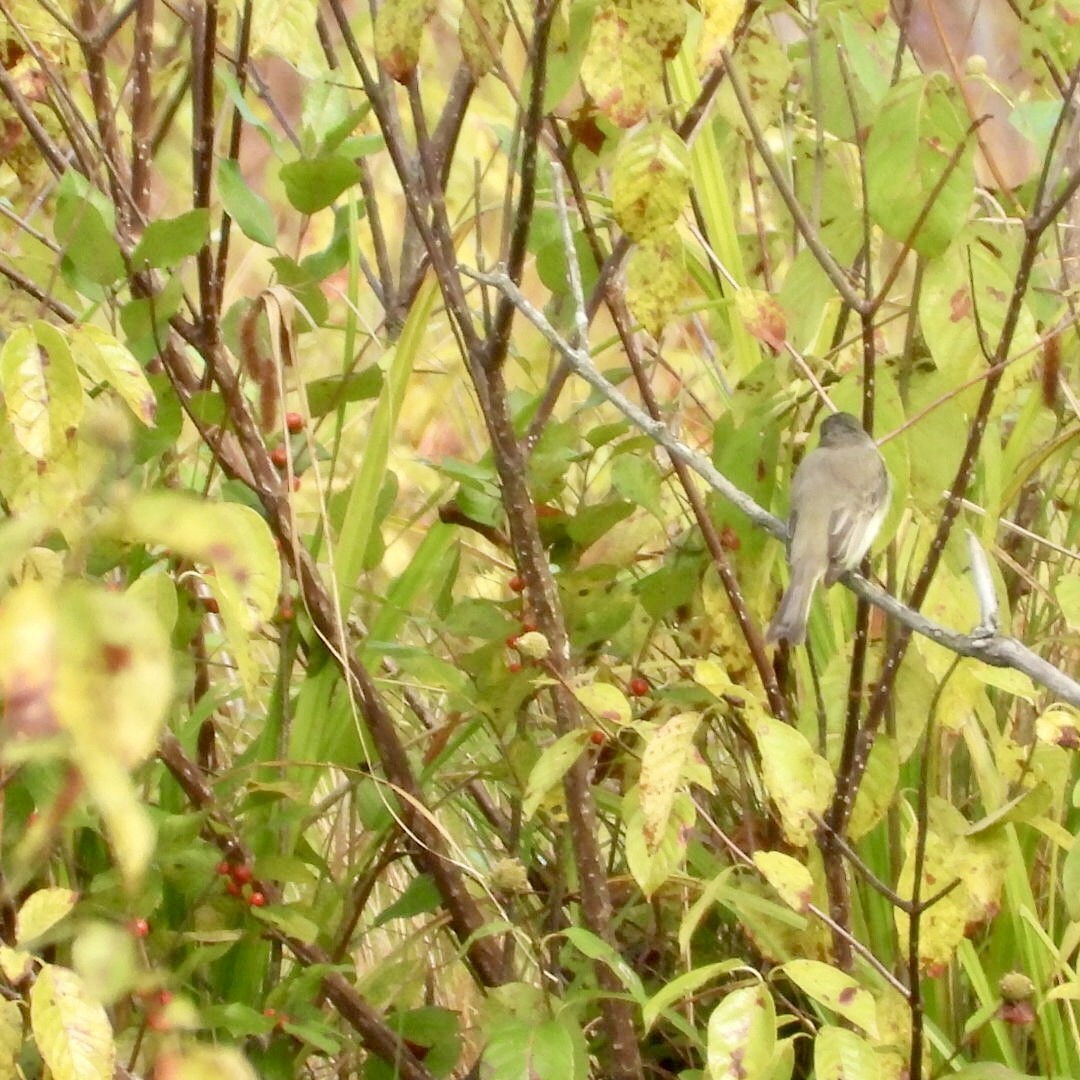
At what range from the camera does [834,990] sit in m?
1.17

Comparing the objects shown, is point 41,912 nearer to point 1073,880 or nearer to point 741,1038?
point 741,1038

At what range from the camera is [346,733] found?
1574 millimetres

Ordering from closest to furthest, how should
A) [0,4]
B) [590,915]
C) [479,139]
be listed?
1. [0,4]
2. [590,915]
3. [479,139]

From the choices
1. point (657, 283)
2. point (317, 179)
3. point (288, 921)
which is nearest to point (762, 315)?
point (657, 283)

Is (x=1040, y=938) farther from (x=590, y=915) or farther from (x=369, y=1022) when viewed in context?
(x=369, y=1022)

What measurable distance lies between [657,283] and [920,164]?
0.21m

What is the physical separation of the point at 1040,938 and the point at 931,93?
0.91m

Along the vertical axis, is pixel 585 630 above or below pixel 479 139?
below


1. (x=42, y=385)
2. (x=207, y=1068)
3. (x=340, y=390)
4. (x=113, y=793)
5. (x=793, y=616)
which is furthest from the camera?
(x=793, y=616)

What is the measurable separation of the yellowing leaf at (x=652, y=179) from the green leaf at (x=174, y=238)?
16.5 inches

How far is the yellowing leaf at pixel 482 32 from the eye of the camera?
119 cm

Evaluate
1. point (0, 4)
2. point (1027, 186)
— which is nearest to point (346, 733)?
point (0, 4)

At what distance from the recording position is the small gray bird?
1731 mm

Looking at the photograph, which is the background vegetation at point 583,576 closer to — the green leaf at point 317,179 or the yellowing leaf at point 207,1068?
the green leaf at point 317,179
